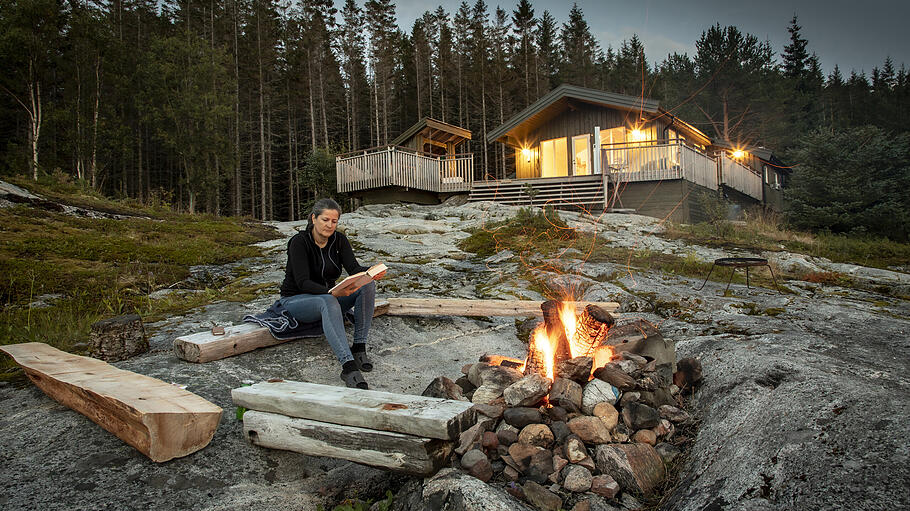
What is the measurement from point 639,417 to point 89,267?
6.83 meters

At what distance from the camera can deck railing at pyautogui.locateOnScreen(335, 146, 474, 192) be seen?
17844mm

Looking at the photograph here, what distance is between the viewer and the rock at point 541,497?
2059 mm

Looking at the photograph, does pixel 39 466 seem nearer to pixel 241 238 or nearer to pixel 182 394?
pixel 182 394

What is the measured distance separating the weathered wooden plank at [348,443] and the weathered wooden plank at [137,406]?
0.81ft

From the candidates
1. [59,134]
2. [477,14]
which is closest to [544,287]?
[59,134]

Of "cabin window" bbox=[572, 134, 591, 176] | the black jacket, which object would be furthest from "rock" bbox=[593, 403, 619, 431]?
"cabin window" bbox=[572, 134, 591, 176]

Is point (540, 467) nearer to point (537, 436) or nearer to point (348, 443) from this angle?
point (537, 436)

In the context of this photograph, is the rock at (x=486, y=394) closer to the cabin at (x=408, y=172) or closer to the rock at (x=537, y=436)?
the rock at (x=537, y=436)

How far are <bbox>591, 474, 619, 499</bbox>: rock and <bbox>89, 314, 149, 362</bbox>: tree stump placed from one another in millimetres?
3427

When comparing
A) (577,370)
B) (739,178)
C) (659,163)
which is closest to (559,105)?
(659,163)

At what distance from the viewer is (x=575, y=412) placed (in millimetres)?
2697

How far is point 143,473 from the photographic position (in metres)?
2.01

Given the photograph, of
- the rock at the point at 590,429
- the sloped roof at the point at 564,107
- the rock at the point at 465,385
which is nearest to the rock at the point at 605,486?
the rock at the point at 590,429

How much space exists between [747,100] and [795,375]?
39.6 meters
